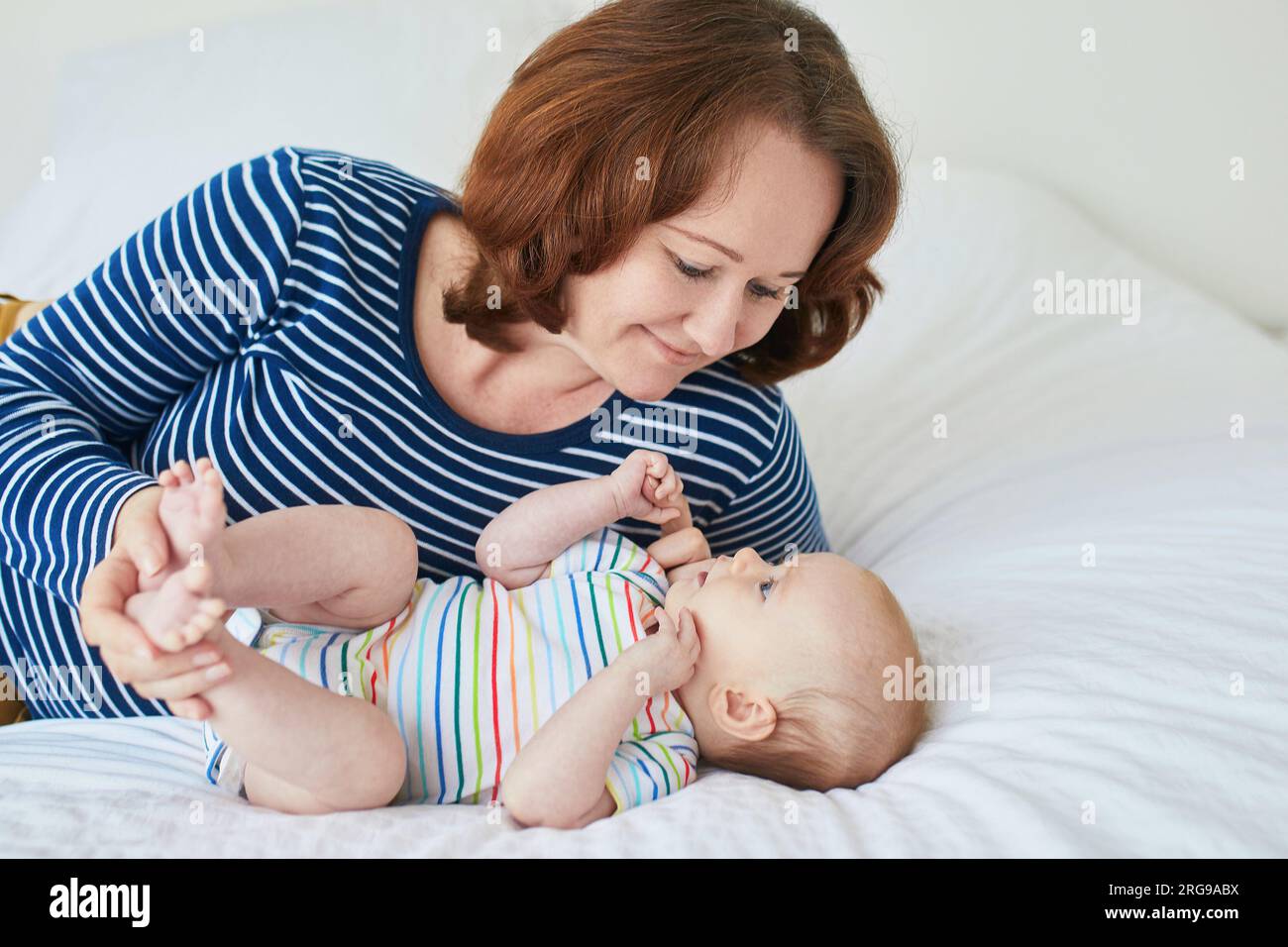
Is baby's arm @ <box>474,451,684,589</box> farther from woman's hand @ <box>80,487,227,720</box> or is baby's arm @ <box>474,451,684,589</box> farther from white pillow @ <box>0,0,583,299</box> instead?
white pillow @ <box>0,0,583,299</box>

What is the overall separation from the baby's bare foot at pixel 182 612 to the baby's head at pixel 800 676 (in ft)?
1.57

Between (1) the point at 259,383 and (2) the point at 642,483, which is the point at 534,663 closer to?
(2) the point at 642,483

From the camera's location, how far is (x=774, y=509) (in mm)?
1399

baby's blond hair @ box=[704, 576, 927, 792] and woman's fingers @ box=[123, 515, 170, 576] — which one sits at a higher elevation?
woman's fingers @ box=[123, 515, 170, 576]

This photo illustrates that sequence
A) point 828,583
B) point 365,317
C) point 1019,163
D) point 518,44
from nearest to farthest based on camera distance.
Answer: point 828,583 < point 365,317 < point 518,44 < point 1019,163

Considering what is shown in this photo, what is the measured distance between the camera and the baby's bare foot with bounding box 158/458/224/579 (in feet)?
2.69

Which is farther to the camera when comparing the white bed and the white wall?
the white wall

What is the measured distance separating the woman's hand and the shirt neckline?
0.45 meters

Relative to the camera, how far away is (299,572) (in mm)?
969

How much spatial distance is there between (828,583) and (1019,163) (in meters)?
1.57

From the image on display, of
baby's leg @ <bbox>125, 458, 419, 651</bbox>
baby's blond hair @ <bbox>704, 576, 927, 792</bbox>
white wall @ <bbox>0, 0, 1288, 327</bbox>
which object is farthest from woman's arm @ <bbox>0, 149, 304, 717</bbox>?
white wall @ <bbox>0, 0, 1288, 327</bbox>

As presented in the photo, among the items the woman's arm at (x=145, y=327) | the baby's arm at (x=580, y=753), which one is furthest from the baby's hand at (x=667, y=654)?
the woman's arm at (x=145, y=327)
